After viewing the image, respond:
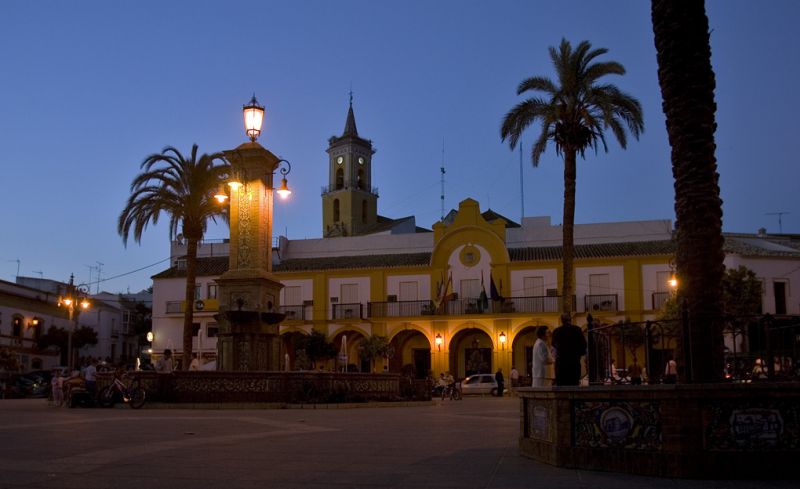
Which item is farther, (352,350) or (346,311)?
(352,350)

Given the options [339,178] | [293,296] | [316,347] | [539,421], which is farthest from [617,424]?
[339,178]

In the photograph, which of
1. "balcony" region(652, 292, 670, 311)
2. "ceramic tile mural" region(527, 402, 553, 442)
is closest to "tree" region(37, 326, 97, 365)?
"balcony" region(652, 292, 670, 311)

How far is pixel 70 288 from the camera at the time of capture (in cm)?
4112

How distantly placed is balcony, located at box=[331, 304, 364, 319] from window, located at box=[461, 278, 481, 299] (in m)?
6.29

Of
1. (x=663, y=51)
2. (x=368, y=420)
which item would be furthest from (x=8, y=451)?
(x=663, y=51)

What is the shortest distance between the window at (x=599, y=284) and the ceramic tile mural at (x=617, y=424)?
126 ft

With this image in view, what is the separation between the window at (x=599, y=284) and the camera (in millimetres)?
46156

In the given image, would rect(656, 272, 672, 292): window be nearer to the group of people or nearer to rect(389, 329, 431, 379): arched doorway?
rect(389, 329, 431, 379): arched doorway

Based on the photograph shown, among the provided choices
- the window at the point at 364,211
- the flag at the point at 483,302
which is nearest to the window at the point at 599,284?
the flag at the point at 483,302

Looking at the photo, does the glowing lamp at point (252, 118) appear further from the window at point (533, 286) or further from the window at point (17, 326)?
the window at point (17, 326)

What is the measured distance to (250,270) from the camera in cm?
2381

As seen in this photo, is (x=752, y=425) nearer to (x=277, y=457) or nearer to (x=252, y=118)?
(x=277, y=457)

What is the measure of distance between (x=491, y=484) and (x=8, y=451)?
652cm

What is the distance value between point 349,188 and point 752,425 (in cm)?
8011
